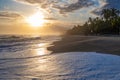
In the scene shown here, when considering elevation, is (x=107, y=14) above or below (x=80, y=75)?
above

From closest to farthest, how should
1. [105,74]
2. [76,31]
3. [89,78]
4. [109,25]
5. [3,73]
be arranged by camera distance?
1. [89,78]
2. [105,74]
3. [3,73]
4. [109,25]
5. [76,31]

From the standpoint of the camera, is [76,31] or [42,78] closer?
[42,78]

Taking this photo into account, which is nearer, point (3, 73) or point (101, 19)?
point (3, 73)

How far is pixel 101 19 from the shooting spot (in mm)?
87188

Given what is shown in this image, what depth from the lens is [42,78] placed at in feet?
26.7

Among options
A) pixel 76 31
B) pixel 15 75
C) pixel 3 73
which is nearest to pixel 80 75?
pixel 15 75

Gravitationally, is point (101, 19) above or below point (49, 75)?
above

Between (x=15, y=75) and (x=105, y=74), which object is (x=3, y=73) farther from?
(x=105, y=74)

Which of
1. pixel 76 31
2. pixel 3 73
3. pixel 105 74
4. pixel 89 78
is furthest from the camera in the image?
pixel 76 31

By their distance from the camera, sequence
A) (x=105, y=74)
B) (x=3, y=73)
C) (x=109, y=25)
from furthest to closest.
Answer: (x=109, y=25), (x=3, y=73), (x=105, y=74)

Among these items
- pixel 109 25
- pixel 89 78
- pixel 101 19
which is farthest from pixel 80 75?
pixel 101 19

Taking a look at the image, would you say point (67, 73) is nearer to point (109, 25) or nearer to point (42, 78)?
point (42, 78)

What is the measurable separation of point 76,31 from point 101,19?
40237mm

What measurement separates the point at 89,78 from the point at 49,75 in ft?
6.01
